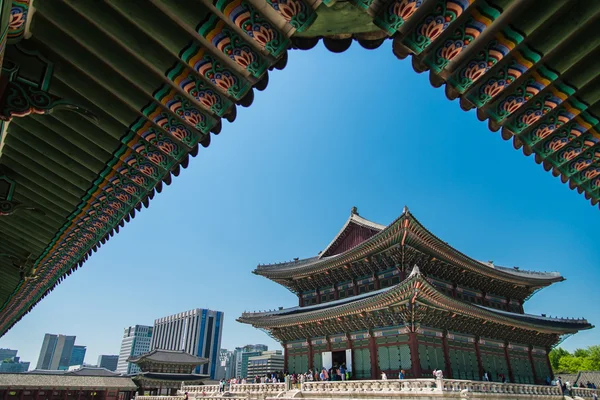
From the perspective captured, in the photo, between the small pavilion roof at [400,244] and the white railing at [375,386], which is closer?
the white railing at [375,386]

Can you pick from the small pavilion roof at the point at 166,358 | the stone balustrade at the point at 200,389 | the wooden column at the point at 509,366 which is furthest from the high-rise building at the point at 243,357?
the wooden column at the point at 509,366

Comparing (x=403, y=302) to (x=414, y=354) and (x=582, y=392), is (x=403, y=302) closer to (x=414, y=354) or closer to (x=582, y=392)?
(x=414, y=354)

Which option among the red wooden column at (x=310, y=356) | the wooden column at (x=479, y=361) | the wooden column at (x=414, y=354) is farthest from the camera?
the red wooden column at (x=310, y=356)

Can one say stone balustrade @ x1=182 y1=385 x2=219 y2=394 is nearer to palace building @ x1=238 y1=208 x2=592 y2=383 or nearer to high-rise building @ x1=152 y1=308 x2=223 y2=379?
palace building @ x1=238 y1=208 x2=592 y2=383

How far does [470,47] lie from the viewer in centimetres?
401

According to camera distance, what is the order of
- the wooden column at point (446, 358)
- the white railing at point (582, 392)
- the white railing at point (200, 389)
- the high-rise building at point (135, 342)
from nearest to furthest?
the wooden column at point (446, 358), the white railing at point (582, 392), the white railing at point (200, 389), the high-rise building at point (135, 342)

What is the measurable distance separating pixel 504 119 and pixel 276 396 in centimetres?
2023

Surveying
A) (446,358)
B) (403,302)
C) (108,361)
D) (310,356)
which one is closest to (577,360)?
(446,358)

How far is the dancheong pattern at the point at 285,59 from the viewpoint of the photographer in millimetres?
3660

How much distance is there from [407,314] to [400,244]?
4443 millimetres

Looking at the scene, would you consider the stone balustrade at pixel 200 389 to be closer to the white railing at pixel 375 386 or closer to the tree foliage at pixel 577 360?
the white railing at pixel 375 386

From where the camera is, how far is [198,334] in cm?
12319

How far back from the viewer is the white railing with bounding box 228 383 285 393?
2150cm

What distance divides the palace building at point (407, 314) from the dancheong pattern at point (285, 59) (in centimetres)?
1585
